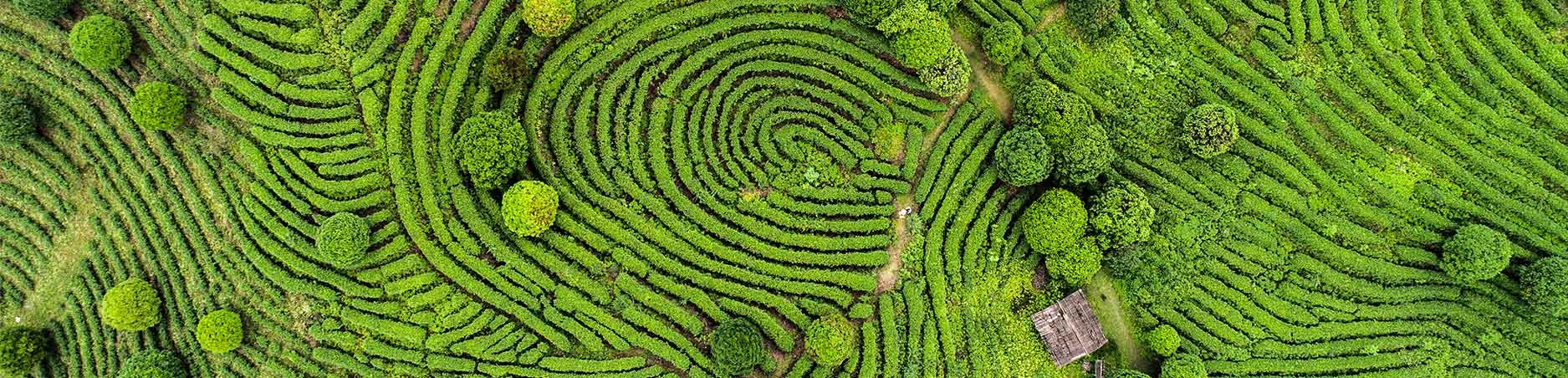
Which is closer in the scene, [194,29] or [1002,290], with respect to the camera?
[194,29]

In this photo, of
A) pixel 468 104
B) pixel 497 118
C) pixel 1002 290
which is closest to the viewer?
pixel 497 118

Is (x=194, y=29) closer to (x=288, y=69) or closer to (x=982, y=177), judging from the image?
(x=288, y=69)

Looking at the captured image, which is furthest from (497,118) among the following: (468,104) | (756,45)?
(756,45)

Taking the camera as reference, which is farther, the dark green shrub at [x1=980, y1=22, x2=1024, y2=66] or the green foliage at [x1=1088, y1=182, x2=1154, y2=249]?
the dark green shrub at [x1=980, y1=22, x2=1024, y2=66]

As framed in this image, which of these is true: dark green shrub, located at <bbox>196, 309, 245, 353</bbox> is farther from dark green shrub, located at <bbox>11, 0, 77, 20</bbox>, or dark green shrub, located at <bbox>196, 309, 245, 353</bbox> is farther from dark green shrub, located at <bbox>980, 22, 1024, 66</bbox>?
dark green shrub, located at <bbox>980, 22, 1024, 66</bbox>

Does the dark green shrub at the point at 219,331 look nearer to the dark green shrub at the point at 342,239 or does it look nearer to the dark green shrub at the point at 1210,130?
the dark green shrub at the point at 342,239

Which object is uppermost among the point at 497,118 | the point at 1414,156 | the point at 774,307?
the point at 497,118

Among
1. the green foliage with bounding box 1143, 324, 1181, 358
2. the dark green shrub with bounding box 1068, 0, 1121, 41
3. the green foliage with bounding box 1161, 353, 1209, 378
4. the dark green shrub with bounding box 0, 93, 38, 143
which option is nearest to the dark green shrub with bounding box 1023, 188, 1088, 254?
the green foliage with bounding box 1143, 324, 1181, 358
